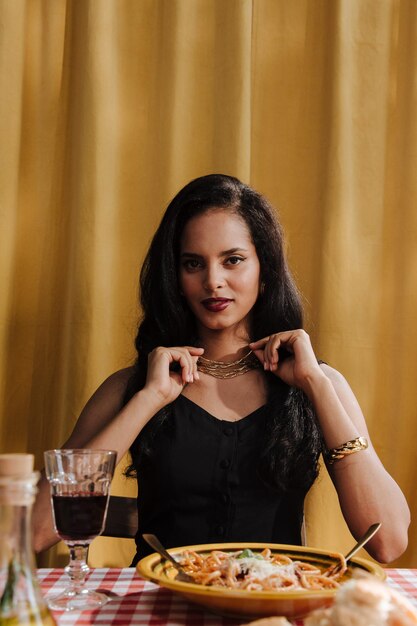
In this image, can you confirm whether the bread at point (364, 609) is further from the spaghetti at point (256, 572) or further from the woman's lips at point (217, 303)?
the woman's lips at point (217, 303)

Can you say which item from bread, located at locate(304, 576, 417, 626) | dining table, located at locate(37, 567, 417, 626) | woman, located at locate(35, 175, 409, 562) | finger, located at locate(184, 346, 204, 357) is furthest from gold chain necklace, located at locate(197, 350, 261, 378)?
bread, located at locate(304, 576, 417, 626)

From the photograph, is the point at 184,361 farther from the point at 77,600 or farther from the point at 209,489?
the point at 77,600

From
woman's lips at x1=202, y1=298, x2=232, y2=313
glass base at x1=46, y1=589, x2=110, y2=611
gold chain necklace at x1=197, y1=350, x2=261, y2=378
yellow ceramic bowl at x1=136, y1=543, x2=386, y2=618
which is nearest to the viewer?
yellow ceramic bowl at x1=136, y1=543, x2=386, y2=618

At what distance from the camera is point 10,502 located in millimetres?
618

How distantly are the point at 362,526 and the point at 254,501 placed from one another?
0.28 m

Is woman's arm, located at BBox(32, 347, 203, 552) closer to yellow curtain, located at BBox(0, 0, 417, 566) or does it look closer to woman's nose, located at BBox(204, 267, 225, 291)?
woman's nose, located at BBox(204, 267, 225, 291)

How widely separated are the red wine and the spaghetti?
15 centimetres

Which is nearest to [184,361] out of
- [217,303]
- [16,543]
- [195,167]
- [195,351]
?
[195,351]

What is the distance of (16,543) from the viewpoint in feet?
2.06

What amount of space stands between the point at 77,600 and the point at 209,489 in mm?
810

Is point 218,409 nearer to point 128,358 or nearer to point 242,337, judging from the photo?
point 242,337

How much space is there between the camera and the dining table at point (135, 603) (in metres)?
0.89

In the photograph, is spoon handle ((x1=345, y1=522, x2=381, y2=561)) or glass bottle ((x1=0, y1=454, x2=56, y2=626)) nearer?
glass bottle ((x1=0, y1=454, x2=56, y2=626))

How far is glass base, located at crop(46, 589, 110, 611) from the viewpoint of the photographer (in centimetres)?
92
